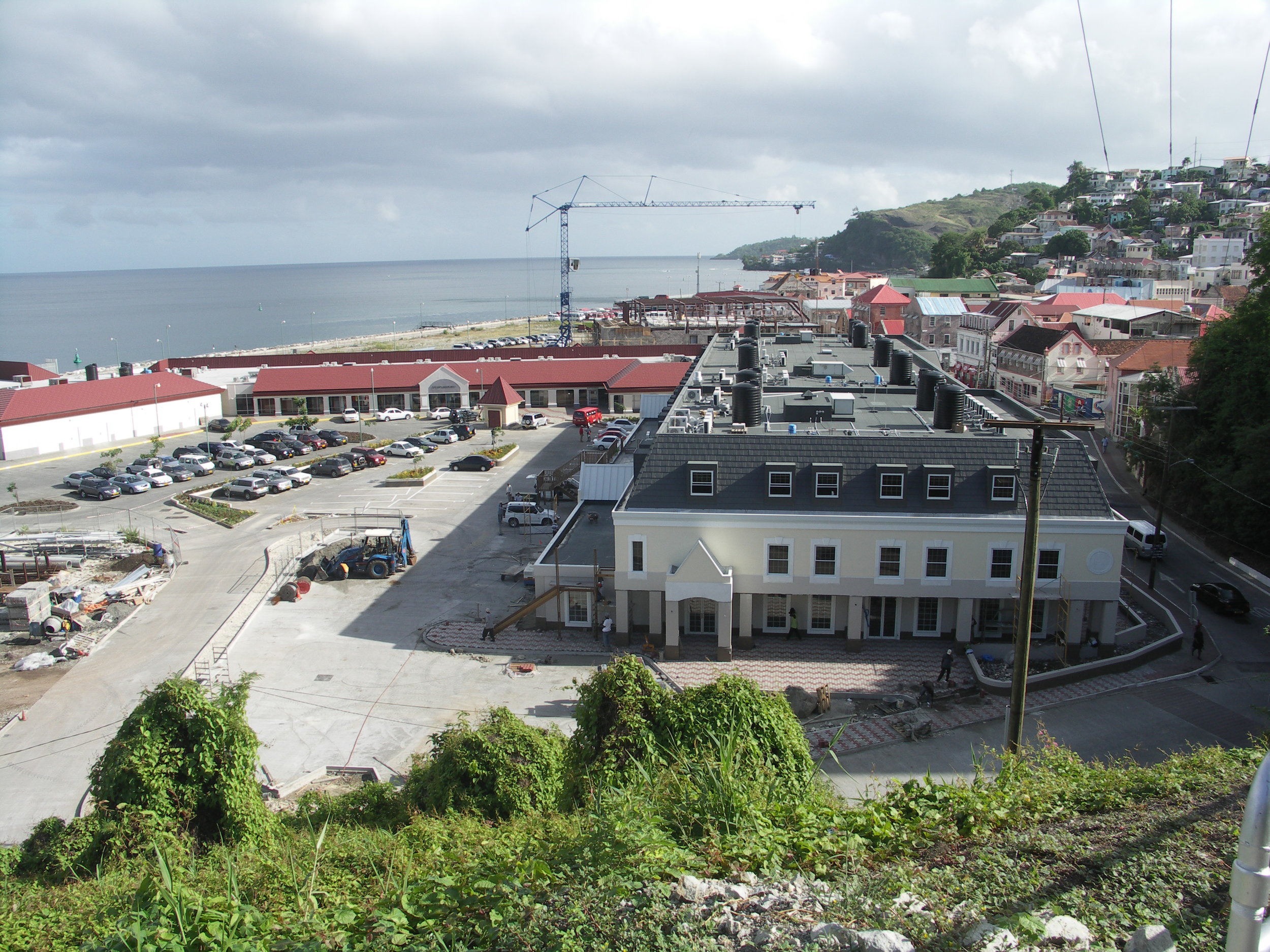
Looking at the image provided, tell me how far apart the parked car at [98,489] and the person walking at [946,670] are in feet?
146

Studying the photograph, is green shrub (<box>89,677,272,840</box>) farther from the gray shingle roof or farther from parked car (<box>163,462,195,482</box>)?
parked car (<box>163,462,195,482</box>)

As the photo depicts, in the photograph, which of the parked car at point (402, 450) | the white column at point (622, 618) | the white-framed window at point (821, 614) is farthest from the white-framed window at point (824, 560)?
the parked car at point (402, 450)

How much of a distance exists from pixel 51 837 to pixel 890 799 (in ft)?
41.7

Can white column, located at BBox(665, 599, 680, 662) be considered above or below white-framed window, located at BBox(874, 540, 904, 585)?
below

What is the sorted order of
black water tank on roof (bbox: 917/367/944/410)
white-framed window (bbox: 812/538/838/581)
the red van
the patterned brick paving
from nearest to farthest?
1. the patterned brick paving
2. white-framed window (bbox: 812/538/838/581)
3. black water tank on roof (bbox: 917/367/944/410)
4. the red van

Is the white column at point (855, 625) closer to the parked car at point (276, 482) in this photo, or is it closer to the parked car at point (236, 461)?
the parked car at point (276, 482)

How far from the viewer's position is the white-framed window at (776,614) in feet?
92.9

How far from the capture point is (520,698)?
24688 millimetres

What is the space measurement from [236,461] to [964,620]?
45.8 meters

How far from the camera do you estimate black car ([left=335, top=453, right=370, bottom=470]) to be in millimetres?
54375

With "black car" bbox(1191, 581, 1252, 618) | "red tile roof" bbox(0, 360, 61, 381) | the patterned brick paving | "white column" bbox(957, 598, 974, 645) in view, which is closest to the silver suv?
the patterned brick paving

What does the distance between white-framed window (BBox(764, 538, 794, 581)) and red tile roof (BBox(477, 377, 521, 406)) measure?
41.7 metres

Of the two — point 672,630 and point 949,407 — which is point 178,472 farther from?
point 949,407

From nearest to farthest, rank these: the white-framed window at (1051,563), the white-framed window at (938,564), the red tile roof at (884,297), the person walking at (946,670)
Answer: the person walking at (946,670)
the white-framed window at (1051,563)
the white-framed window at (938,564)
the red tile roof at (884,297)
